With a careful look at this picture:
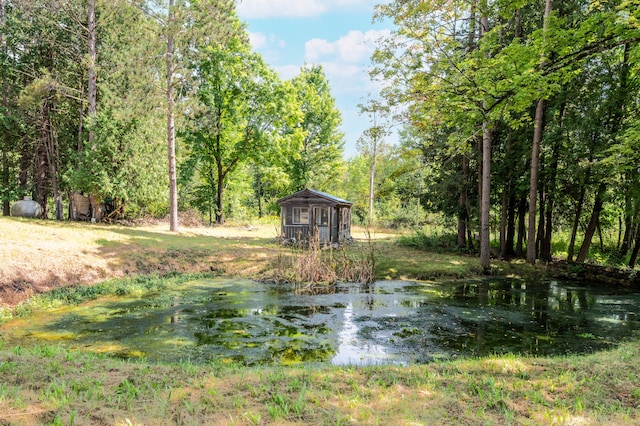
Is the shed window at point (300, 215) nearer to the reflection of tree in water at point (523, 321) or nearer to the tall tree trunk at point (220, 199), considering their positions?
the tall tree trunk at point (220, 199)

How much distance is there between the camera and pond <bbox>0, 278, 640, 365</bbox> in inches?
268

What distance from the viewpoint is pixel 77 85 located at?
68.9 ft

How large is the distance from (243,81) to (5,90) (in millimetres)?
14674

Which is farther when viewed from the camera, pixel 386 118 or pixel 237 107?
pixel 237 107

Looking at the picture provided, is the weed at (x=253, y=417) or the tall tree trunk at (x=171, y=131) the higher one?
the tall tree trunk at (x=171, y=131)

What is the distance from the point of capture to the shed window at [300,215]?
859 inches

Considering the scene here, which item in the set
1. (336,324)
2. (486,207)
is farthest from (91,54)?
(486,207)

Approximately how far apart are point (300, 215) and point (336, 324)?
44.2ft

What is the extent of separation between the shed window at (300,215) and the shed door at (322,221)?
2.07ft

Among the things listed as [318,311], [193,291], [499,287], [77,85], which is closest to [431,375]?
[318,311]

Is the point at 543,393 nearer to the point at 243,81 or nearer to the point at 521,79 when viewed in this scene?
the point at 521,79

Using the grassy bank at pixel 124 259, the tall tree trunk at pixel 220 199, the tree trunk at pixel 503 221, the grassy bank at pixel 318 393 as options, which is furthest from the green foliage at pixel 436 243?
the grassy bank at pixel 318 393

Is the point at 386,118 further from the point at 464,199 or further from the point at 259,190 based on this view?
the point at 259,190

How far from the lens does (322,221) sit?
2180 cm
